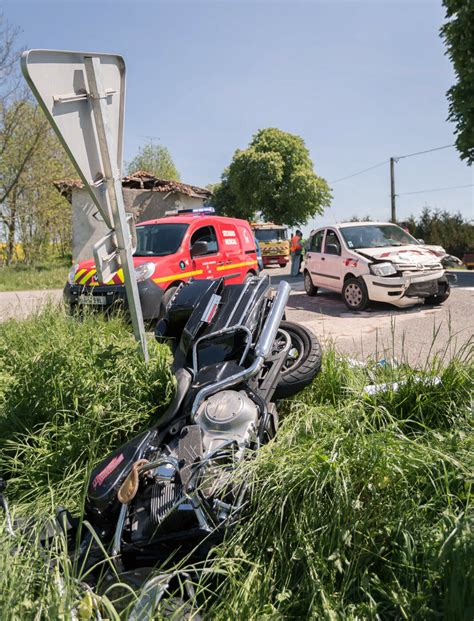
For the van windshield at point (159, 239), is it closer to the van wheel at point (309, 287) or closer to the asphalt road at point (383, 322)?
the asphalt road at point (383, 322)

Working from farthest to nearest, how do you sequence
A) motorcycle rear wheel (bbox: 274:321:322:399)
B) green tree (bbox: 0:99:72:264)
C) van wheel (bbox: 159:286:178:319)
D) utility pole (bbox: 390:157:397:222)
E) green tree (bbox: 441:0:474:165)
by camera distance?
1. utility pole (bbox: 390:157:397:222)
2. green tree (bbox: 0:99:72:264)
3. green tree (bbox: 441:0:474:165)
4. van wheel (bbox: 159:286:178:319)
5. motorcycle rear wheel (bbox: 274:321:322:399)

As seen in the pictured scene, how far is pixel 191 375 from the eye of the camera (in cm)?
297

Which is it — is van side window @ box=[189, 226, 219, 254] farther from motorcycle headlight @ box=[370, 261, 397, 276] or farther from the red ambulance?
motorcycle headlight @ box=[370, 261, 397, 276]

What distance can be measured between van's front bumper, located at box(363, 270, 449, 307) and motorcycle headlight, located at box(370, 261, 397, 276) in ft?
0.24

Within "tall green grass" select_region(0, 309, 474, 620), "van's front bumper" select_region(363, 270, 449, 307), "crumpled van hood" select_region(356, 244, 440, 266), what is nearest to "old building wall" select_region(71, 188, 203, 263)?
"crumpled van hood" select_region(356, 244, 440, 266)

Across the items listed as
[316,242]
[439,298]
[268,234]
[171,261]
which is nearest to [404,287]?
[439,298]

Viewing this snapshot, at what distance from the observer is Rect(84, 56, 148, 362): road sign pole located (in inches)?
133

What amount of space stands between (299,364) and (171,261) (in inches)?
185

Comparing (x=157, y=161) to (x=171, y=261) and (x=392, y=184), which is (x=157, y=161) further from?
(x=171, y=261)

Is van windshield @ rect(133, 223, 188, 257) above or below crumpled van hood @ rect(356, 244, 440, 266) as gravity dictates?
above

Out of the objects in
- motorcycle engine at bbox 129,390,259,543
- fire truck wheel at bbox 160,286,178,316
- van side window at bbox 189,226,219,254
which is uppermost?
van side window at bbox 189,226,219,254

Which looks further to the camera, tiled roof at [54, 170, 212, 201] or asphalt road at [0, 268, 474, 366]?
tiled roof at [54, 170, 212, 201]

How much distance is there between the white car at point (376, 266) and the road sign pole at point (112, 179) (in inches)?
219

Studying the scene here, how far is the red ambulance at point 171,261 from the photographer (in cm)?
711
